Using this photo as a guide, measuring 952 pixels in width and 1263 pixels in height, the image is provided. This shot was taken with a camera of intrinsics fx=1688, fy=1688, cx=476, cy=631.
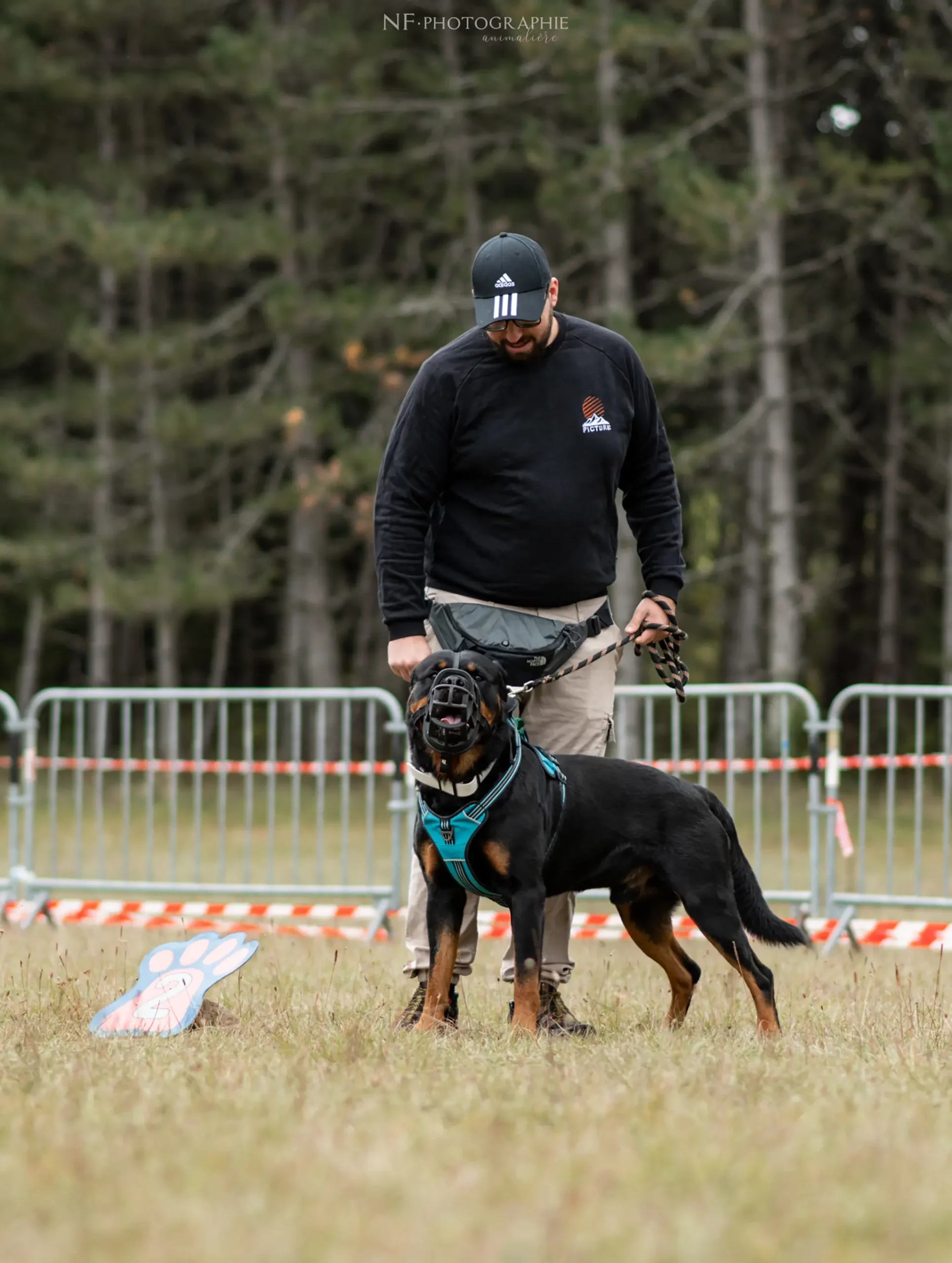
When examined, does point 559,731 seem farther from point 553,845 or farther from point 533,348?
point 533,348

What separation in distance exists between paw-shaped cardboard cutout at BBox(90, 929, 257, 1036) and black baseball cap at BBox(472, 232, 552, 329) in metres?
1.94

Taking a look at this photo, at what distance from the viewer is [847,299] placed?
2047cm

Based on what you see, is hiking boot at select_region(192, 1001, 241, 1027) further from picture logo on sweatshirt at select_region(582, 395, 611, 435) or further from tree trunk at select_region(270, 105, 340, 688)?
tree trunk at select_region(270, 105, 340, 688)

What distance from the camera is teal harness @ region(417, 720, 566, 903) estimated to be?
14.7 feet

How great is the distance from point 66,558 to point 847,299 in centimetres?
980

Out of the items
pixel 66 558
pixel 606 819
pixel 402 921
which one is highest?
pixel 66 558

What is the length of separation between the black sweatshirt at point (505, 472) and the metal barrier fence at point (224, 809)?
3484 millimetres

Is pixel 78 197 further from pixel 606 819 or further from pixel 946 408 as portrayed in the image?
pixel 606 819

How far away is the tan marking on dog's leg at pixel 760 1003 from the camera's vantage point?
473cm

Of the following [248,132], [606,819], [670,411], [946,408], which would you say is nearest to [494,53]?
[248,132]

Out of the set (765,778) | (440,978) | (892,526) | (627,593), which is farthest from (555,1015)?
(892,526)

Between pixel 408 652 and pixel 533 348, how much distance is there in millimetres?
933

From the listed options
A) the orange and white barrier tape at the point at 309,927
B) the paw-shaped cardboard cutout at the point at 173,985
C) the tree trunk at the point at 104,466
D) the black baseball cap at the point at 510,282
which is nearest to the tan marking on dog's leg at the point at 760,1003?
the paw-shaped cardboard cutout at the point at 173,985

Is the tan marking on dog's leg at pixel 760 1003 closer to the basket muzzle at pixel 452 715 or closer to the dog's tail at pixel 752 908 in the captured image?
the dog's tail at pixel 752 908
